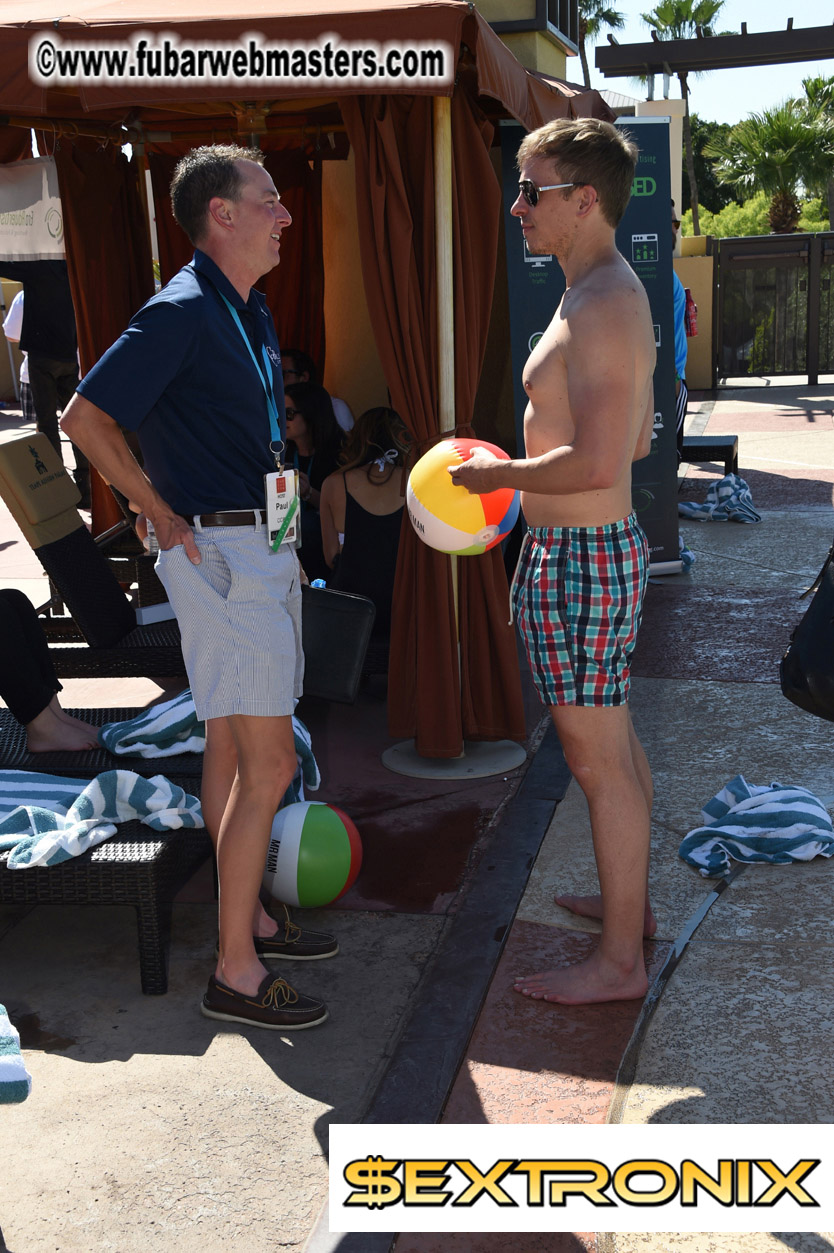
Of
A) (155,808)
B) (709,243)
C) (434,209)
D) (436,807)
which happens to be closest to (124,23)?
(434,209)

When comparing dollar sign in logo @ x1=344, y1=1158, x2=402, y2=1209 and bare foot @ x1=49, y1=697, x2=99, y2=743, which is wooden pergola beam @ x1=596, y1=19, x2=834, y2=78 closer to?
bare foot @ x1=49, y1=697, x2=99, y2=743

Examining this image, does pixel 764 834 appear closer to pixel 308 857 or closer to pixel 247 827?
pixel 308 857

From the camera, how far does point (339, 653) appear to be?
4.23 meters

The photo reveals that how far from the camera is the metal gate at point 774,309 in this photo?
1877 centimetres

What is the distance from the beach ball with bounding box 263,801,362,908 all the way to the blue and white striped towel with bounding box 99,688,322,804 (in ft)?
1.28

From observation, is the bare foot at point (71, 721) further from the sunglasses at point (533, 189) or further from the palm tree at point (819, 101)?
the palm tree at point (819, 101)

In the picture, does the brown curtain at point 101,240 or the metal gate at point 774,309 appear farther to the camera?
the metal gate at point 774,309

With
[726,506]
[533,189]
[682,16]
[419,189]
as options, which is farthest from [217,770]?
[682,16]

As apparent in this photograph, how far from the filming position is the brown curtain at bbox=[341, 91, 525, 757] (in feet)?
14.1

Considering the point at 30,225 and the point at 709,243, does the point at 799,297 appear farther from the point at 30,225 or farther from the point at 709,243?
the point at 30,225

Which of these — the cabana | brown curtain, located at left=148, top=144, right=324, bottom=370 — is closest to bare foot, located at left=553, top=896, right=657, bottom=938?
the cabana

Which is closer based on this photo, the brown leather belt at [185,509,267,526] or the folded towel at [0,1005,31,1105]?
the folded towel at [0,1005,31,1105]

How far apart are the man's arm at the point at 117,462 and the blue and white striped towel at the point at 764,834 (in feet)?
6.31

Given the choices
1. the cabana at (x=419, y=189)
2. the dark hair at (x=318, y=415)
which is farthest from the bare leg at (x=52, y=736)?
the dark hair at (x=318, y=415)
